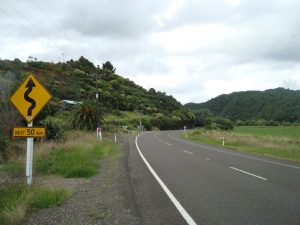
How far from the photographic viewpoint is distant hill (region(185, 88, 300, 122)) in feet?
363

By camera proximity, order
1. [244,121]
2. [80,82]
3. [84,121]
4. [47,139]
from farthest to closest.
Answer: [244,121], [80,82], [84,121], [47,139]

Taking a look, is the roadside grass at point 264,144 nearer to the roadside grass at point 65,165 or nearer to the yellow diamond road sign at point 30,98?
the roadside grass at point 65,165

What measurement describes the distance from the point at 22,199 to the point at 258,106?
125 meters

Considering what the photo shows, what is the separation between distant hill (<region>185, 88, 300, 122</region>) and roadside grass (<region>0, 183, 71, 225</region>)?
347ft

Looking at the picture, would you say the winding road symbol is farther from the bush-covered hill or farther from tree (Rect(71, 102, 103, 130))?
the bush-covered hill

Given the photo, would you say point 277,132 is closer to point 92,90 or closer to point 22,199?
point 92,90

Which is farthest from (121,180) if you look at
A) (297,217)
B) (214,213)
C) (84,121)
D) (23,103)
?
(84,121)

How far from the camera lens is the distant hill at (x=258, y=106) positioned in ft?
363

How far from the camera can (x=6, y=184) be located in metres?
9.86

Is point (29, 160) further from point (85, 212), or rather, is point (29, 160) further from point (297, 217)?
point (297, 217)

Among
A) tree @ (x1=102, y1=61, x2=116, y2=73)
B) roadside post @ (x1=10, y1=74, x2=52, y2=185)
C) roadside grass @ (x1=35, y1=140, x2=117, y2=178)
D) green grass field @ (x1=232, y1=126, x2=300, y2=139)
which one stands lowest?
roadside grass @ (x1=35, y1=140, x2=117, y2=178)

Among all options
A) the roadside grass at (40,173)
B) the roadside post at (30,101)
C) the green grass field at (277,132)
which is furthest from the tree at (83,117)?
the roadside post at (30,101)

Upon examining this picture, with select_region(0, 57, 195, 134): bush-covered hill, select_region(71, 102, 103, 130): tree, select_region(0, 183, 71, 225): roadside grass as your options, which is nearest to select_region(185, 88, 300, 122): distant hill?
select_region(0, 57, 195, 134): bush-covered hill

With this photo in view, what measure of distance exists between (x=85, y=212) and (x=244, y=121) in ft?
400
